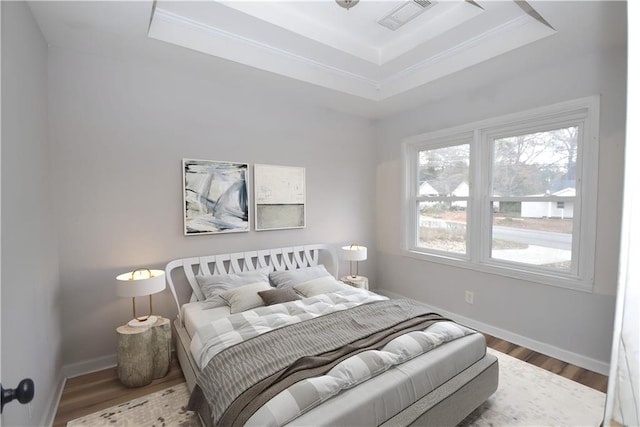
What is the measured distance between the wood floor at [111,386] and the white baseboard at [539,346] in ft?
0.17

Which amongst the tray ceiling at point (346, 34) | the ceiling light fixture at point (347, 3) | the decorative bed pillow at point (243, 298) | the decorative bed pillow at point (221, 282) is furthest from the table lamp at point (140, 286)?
the ceiling light fixture at point (347, 3)

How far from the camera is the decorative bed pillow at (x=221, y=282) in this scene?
8.75ft

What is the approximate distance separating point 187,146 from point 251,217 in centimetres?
101

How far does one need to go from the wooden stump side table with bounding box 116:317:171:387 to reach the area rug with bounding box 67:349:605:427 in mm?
190

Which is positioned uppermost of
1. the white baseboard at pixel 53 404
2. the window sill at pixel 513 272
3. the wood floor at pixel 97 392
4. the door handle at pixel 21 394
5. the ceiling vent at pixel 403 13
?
the ceiling vent at pixel 403 13

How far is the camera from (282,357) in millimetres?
1690

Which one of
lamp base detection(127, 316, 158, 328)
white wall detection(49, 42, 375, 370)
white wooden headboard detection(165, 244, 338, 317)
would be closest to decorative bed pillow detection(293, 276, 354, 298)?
white wooden headboard detection(165, 244, 338, 317)

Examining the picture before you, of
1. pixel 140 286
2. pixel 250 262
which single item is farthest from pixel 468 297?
pixel 140 286

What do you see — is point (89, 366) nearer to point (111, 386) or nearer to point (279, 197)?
point (111, 386)

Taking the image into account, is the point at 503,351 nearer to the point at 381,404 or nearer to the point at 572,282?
the point at 572,282

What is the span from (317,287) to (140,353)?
1.58 metres

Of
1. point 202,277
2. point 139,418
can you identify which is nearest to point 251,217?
point 202,277

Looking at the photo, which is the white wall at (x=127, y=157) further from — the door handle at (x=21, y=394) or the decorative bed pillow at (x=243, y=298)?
the door handle at (x=21, y=394)

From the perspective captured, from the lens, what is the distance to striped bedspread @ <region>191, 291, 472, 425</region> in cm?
142
